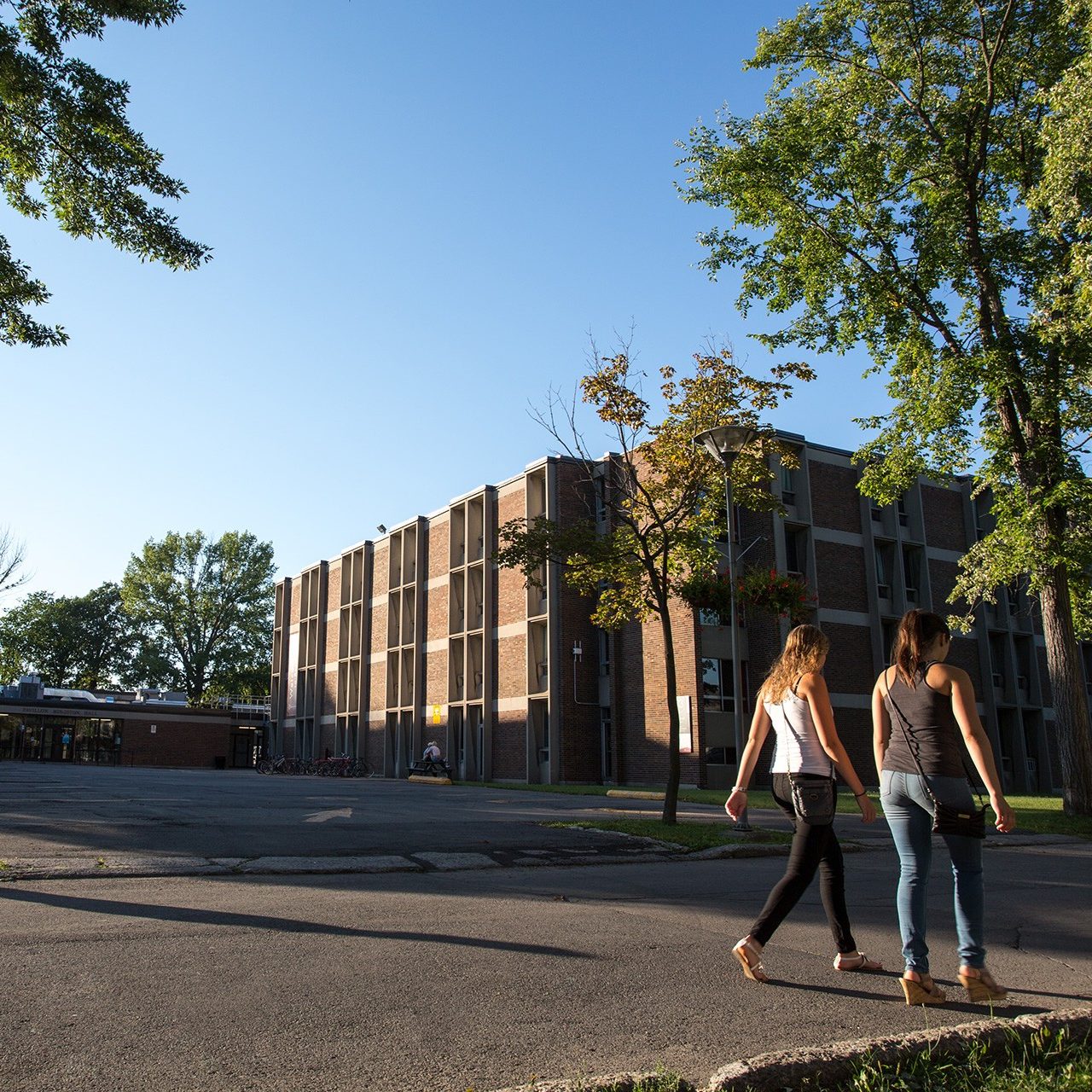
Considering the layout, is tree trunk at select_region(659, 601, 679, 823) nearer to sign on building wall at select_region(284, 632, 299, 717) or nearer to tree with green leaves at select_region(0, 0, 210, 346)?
tree with green leaves at select_region(0, 0, 210, 346)

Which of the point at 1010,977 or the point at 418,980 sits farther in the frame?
the point at 1010,977

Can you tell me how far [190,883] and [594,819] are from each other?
734cm

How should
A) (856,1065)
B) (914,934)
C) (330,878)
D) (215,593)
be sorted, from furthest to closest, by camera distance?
(215,593), (330,878), (914,934), (856,1065)

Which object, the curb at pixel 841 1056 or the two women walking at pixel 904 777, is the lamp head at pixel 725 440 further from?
the curb at pixel 841 1056

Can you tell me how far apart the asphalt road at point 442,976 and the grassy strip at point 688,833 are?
243 cm

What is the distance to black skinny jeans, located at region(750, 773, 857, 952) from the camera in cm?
498

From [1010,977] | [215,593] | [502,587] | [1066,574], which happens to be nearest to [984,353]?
[1066,574]

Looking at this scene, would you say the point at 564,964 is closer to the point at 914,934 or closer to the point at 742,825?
the point at 914,934

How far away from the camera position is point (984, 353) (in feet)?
56.6

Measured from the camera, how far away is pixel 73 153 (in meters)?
12.4

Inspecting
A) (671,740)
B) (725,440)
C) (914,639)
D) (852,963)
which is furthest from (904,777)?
(725,440)

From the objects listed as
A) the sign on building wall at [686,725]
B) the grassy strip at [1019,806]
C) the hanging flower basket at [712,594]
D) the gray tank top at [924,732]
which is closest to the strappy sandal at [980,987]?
the gray tank top at [924,732]

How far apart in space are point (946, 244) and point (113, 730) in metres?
52.8

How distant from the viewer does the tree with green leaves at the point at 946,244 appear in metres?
17.2
